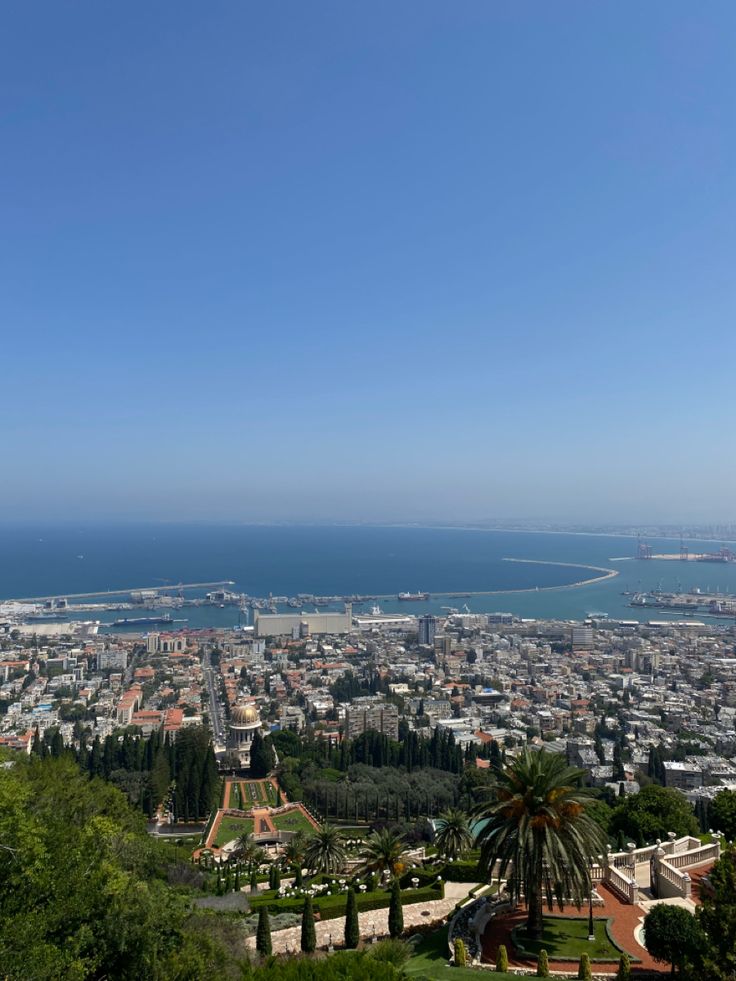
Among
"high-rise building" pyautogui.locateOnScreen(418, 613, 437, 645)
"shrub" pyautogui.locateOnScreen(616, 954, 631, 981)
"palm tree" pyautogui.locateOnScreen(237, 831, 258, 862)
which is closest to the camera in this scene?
"shrub" pyautogui.locateOnScreen(616, 954, 631, 981)

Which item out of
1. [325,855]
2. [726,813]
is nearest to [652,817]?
[726,813]

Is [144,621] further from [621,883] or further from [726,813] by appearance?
[621,883]

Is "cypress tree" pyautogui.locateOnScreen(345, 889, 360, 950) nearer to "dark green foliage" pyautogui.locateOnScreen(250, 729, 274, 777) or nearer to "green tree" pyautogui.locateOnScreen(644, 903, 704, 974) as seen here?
"green tree" pyautogui.locateOnScreen(644, 903, 704, 974)

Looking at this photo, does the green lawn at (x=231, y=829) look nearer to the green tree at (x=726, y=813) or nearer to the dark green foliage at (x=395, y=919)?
the dark green foliage at (x=395, y=919)

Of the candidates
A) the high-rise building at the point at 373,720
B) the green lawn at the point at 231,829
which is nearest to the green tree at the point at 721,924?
the green lawn at the point at 231,829

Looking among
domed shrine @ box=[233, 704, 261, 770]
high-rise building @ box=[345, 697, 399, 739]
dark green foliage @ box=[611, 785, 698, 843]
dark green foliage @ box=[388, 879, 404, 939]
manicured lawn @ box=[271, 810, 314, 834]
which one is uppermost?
dark green foliage @ box=[388, 879, 404, 939]

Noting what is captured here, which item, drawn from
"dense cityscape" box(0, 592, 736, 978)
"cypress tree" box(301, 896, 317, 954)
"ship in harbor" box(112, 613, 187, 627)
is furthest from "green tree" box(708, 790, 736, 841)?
"ship in harbor" box(112, 613, 187, 627)

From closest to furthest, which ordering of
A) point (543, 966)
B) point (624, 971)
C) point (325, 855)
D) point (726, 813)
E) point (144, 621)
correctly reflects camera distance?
point (624, 971) < point (543, 966) < point (726, 813) < point (325, 855) < point (144, 621)
